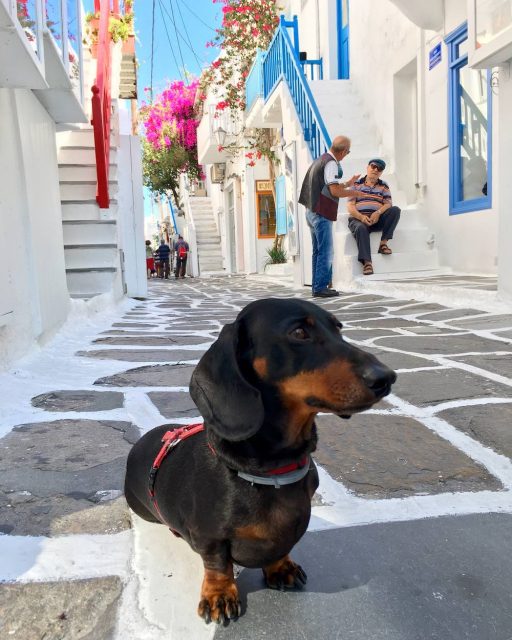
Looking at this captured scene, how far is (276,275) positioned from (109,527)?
502 inches

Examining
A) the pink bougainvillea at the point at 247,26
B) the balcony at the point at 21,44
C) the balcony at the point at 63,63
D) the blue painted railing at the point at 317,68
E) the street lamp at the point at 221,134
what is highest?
the pink bougainvillea at the point at 247,26

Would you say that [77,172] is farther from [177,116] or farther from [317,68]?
[177,116]

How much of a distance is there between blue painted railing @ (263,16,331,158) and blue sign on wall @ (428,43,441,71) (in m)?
1.84

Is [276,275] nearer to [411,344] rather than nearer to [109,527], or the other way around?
[411,344]

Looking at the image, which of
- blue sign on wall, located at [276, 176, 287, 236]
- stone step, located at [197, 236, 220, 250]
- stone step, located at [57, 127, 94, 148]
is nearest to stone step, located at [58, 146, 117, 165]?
stone step, located at [57, 127, 94, 148]

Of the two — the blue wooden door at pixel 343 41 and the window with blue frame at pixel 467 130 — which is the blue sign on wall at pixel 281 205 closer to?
the blue wooden door at pixel 343 41

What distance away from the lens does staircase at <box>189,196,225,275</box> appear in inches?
961

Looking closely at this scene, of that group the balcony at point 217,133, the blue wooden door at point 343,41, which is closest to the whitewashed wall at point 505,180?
the blue wooden door at point 343,41

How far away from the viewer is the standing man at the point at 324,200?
7633 mm

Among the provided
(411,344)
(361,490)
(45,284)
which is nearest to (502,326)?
(411,344)

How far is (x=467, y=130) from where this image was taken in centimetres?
843

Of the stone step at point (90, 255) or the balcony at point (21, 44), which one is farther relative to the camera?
the stone step at point (90, 255)

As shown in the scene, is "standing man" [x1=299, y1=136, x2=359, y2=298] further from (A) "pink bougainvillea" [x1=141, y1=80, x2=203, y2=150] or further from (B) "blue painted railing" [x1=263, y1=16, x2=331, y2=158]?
(A) "pink bougainvillea" [x1=141, y1=80, x2=203, y2=150]

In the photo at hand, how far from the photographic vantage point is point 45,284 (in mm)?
4805
